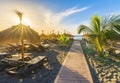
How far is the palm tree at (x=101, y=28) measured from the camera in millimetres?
12405

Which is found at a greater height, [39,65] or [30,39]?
[30,39]

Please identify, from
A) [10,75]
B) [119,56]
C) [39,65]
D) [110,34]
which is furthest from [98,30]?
[10,75]

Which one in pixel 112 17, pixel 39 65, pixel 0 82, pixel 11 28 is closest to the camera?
pixel 0 82

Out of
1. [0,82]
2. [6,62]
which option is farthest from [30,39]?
[0,82]

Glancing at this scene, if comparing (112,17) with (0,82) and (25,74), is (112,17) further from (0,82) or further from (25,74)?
(0,82)

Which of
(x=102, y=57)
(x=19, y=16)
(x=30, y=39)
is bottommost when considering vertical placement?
(x=102, y=57)

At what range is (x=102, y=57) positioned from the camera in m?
13.7

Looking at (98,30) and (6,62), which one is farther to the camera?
(98,30)

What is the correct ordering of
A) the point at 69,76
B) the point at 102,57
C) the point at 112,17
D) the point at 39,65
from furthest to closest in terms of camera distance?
1. the point at 102,57
2. the point at 112,17
3. the point at 39,65
4. the point at 69,76

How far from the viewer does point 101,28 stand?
43.6ft

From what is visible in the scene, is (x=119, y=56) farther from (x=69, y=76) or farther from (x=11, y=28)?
(x=11, y=28)

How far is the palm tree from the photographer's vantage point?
12.4 meters

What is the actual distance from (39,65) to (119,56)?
296 inches

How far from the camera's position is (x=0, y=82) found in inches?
273
